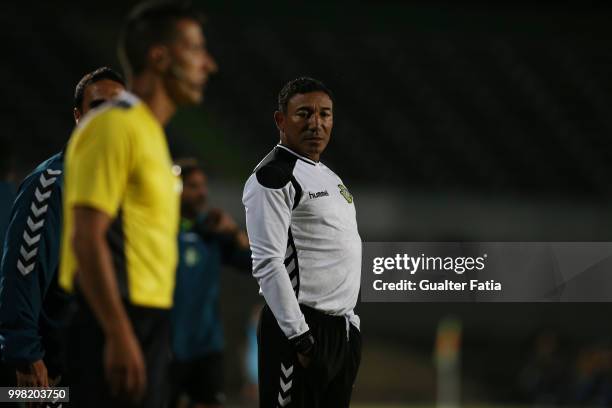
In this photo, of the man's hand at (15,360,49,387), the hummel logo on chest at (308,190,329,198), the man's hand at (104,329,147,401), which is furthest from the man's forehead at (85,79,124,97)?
the man's hand at (104,329,147,401)

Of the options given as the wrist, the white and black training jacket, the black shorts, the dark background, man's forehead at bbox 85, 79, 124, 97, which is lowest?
the wrist

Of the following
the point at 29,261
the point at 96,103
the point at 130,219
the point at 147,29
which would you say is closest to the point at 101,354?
the point at 130,219

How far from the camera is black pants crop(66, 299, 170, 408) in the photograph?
3125 millimetres

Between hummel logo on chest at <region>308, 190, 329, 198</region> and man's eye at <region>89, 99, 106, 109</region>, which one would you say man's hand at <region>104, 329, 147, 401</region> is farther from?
hummel logo on chest at <region>308, 190, 329, 198</region>

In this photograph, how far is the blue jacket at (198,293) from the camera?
24.3 feet

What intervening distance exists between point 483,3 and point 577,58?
9.07 feet

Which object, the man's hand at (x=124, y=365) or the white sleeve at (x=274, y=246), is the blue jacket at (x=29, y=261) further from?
the man's hand at (x=124, y=365)

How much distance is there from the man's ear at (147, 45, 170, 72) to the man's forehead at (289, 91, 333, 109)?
1537 millimetres

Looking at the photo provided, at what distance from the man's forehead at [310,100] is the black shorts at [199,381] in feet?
10.5

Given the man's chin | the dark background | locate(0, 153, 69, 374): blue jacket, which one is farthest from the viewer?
the dark background

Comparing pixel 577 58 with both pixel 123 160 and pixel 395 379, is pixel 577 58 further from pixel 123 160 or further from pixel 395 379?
pixel 123 160

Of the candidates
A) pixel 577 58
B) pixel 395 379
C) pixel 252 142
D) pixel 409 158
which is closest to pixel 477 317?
pixel 395 379

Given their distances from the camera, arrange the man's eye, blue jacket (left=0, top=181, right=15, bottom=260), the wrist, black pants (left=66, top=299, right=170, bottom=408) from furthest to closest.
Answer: blue jacket (left=0, top=181, right=15, bottom=260)
the man's eye
black pants (left=66, top=299, right=170, bottom=408)
the wrist

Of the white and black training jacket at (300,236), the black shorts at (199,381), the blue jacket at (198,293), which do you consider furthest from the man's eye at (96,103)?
the black shorts at (199,381)
